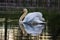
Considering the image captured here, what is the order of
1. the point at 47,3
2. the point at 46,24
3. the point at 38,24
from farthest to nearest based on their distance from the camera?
the point at 47,3 → the point at 46,24 → the point at 38,24

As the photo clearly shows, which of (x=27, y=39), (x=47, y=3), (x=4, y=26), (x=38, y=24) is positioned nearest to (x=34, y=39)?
(x=27, y=39)

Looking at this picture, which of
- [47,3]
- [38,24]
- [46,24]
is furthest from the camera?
[47,3]

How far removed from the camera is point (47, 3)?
5.20 m

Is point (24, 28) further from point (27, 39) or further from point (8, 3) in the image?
point (8, 3)

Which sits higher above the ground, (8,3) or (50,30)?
(8,3)

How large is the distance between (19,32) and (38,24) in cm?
38

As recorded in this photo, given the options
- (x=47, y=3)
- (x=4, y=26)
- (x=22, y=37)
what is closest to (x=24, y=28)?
(x=22, y=37)

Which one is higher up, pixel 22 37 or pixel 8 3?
pixel 8 3

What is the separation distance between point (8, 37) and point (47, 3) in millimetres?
2449

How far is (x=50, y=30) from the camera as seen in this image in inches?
117

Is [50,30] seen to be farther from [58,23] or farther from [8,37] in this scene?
[8,37]

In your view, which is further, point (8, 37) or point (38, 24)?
point (8, 37)

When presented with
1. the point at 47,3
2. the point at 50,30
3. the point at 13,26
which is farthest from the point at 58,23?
the point at 47,3

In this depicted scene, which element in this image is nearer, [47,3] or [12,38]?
[12,38]
